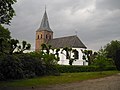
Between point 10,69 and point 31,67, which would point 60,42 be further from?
point 10,69

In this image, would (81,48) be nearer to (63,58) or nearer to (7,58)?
(63,58)

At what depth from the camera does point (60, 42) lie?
90750mm

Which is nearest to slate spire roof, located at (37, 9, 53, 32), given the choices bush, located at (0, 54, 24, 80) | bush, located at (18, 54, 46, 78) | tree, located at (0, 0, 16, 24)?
bush, located at (18, 54, 46, 78)

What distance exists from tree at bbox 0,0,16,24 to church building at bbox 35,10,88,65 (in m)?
56.3

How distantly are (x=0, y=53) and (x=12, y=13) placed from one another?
9143 mm

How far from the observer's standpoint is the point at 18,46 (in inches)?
1486

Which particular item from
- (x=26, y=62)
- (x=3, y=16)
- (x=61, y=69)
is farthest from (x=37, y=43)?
(x=3, y=16)

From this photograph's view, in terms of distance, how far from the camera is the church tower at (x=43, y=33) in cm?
9900

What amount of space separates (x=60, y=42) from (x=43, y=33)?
37.2 feet

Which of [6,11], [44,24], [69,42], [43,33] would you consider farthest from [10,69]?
[44,24]

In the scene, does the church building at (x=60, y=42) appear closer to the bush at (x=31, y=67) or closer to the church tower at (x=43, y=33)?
the church tower at (x=43, y=33)

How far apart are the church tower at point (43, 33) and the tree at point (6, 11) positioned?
78.5 metres

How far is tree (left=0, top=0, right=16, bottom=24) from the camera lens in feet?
58.4

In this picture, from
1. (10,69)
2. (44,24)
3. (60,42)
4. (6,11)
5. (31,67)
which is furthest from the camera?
(44,24)
